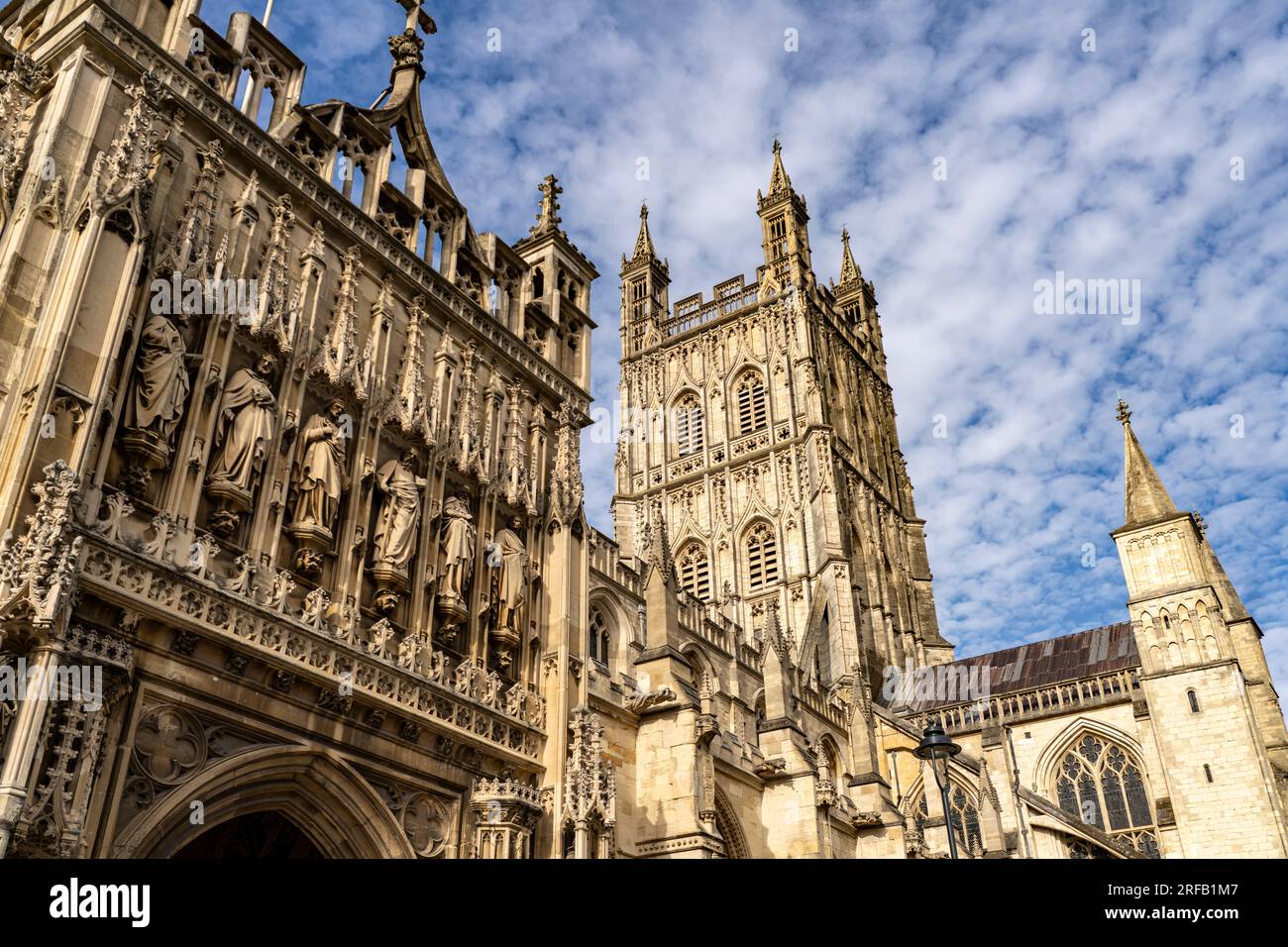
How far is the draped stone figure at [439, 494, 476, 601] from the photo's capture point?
38.8 ft

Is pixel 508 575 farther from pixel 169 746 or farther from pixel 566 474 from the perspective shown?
pixel 169 746

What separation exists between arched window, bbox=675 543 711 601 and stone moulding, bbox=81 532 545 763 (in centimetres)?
3684

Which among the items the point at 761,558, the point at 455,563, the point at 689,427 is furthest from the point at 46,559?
the point at 689,427

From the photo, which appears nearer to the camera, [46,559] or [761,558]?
[46,559]

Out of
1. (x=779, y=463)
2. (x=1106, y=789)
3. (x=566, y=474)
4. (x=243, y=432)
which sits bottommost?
(x=243, y=432)

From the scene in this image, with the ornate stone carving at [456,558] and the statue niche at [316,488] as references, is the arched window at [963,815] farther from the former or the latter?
the statue niche at [316,488]

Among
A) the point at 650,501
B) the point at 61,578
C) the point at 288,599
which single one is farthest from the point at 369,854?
the point at 650,501

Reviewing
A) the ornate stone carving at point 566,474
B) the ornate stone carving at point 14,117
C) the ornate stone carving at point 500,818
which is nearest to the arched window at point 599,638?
the ornate stone carving at point 566,474

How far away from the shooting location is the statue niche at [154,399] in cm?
895

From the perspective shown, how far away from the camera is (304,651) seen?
9.64 metres

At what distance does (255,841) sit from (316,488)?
11.7ft

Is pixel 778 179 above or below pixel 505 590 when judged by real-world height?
above
